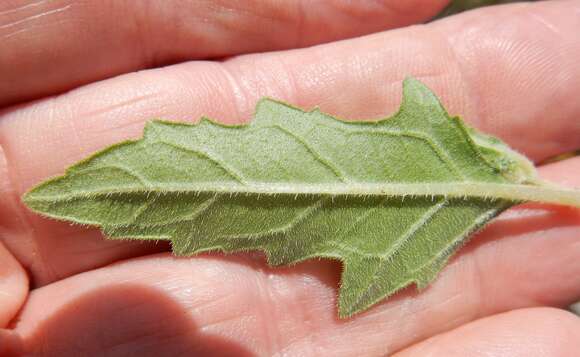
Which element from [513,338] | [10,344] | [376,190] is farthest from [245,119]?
[513,338]

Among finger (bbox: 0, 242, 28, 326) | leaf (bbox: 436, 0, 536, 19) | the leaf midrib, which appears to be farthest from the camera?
leaf (bbox: 436, 0, 536, 19)

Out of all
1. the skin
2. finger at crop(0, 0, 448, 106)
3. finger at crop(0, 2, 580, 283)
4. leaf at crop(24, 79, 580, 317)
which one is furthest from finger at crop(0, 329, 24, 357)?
finger at crop(0, 0, 448, 106)

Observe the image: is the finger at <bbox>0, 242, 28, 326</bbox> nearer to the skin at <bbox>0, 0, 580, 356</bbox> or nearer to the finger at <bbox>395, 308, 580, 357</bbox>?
the skin at <bbox>0, 0, 580, 356</bbox>

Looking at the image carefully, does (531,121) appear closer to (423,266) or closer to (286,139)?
(423,266)

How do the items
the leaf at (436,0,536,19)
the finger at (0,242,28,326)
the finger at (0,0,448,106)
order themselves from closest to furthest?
the finger at (0,242,28,326)
the finger at (0,0,448,106)
the leaf at (436,0,536,19)

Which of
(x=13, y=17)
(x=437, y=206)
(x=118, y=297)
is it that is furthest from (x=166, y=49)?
(x=437, y=206)

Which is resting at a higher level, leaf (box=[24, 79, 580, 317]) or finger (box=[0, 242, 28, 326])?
leaf (box=[24, 79, 580, 317])

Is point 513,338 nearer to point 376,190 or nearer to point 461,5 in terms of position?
point 376,190
